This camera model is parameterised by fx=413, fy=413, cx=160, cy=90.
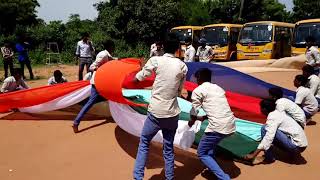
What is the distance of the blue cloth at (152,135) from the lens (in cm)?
445

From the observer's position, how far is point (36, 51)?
2556 cm

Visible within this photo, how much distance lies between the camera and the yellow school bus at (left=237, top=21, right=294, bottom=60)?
18.1 meters

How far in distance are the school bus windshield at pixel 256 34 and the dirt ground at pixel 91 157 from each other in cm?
1145

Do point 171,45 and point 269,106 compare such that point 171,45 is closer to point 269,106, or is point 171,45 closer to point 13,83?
point 269,106

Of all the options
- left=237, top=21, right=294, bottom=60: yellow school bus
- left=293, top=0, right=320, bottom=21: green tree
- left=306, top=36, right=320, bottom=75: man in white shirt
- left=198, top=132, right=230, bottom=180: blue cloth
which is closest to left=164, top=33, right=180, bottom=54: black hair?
left=198, top=132, right=230, bottom=180: blue cloth

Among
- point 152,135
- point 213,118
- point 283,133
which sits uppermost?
point 213,118

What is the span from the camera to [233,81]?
23.6 ft

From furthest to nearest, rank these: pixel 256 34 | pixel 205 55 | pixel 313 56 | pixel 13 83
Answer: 1. pixel 256 34
2. pixel 205 55
3. pixel 313 56
4. pixel 13 83

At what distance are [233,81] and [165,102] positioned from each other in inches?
121

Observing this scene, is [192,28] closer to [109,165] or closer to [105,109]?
[105,109]

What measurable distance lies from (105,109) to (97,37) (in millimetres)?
21316

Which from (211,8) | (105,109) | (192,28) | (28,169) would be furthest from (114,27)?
(28,169)

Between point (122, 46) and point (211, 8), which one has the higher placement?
point (211, 8)

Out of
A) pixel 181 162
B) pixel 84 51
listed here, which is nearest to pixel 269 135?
pixel 181 162
